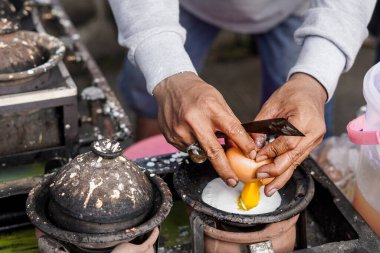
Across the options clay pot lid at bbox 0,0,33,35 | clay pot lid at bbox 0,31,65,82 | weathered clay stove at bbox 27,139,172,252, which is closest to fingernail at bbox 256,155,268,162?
weathered clay stove at bbox 27,139,172,252

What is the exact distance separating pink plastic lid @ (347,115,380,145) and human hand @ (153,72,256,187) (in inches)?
12.0

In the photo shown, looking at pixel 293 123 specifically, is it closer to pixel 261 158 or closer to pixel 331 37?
pixel 261 158

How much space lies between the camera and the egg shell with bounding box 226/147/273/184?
1.52m

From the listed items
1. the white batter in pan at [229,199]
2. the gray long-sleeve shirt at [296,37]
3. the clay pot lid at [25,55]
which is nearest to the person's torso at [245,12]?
the gray long-sleeve shirt at [296,37]

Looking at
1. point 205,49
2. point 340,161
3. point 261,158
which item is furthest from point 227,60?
point 261,158

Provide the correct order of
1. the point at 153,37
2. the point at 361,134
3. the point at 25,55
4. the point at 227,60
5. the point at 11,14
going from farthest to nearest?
the point at 227,60 → the point at 11,14 → the point at 25,55 → the point at 153,37 → the point at 361,134

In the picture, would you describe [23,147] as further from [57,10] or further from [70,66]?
[57,10]

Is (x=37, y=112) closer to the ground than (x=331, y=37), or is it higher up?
closer to the ground

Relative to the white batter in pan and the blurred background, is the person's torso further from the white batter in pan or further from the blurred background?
the blurred background

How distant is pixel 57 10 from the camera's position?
3.01 m

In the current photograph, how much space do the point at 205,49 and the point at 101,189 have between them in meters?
1.65

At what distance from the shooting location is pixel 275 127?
1.46m

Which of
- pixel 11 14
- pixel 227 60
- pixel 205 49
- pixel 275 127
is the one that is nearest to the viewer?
pixel 275 127

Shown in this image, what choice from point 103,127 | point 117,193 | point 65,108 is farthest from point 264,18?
point 117,193
